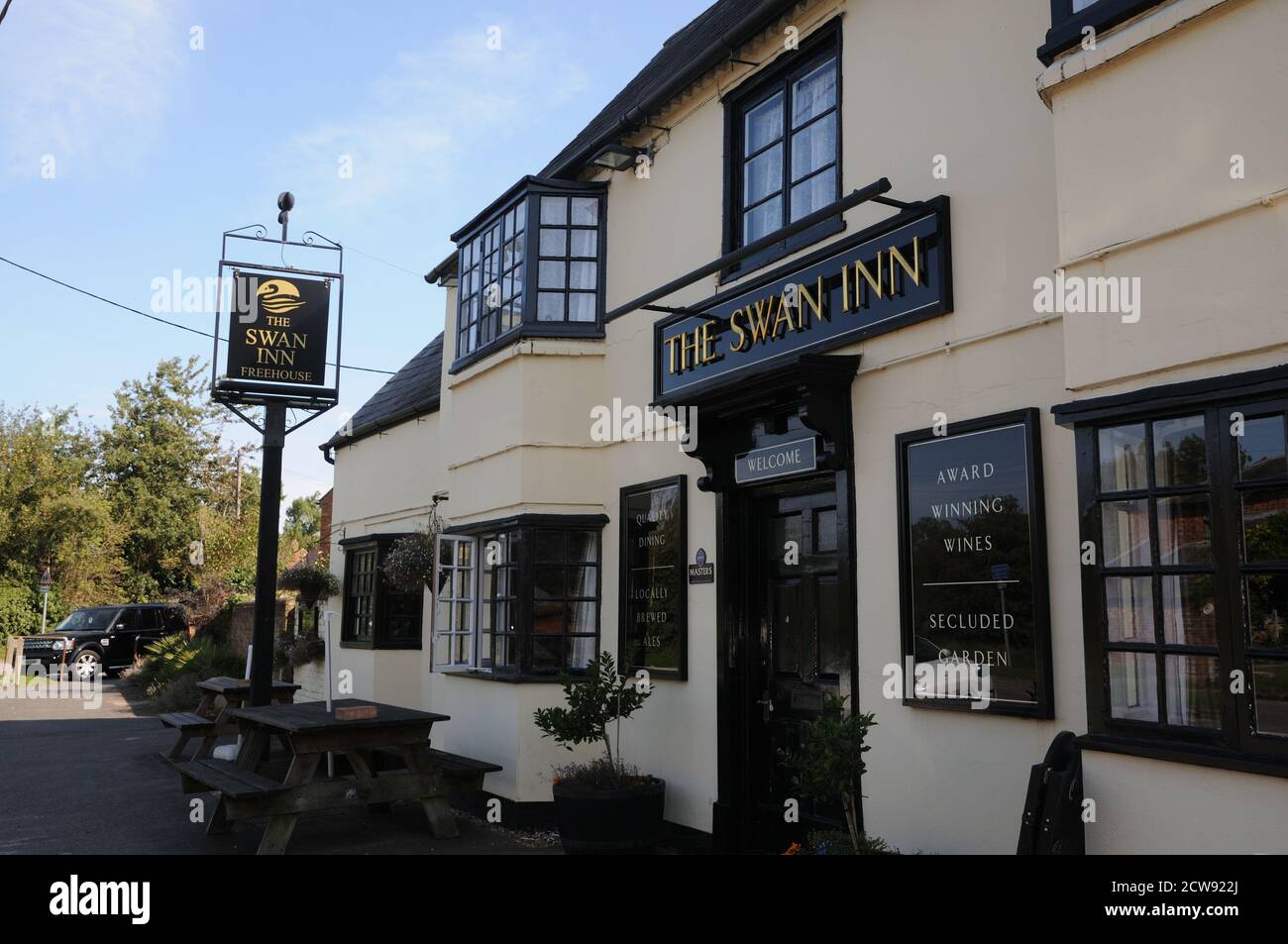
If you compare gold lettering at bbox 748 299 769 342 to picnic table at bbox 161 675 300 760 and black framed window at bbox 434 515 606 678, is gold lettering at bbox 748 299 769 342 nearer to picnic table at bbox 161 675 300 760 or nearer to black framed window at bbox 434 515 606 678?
black framed window at bbox 434 515 606 678

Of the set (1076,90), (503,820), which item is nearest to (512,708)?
(503,820)

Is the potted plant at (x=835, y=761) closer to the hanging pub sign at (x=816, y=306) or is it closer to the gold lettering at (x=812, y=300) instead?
the hanging pub sign at (x=816, y=306)

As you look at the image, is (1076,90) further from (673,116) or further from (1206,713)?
(673,116)

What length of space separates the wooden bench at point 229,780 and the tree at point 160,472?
32.0 m

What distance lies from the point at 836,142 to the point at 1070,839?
461 centimetres

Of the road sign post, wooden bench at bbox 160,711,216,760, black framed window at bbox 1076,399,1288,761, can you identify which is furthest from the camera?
the road sign post

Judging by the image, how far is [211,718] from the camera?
11750 millimetres

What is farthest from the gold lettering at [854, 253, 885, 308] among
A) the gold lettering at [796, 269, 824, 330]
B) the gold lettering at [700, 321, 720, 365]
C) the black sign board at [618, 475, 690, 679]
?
A: the black sign board at [618, 475, 690, 679]

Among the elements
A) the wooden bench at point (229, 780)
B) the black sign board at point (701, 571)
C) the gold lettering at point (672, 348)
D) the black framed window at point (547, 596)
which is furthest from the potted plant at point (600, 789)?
the gold lettering at point (672, 348)

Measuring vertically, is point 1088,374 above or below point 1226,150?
below

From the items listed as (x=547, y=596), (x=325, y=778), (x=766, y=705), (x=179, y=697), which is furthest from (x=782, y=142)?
(x=179, y=697)

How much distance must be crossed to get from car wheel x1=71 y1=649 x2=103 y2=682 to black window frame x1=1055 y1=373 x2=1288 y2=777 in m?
25.5

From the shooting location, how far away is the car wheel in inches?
969

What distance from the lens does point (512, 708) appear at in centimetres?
921
